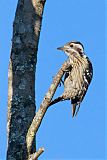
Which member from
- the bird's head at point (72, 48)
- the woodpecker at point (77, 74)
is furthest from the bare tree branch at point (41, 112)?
the bird's head at point (72, 48)

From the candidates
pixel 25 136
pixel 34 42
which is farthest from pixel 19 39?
pixel 25 136

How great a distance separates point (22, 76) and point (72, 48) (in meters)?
1.32

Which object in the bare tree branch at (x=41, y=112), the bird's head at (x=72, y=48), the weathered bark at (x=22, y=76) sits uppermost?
the bird's head at (x=72, y=48)

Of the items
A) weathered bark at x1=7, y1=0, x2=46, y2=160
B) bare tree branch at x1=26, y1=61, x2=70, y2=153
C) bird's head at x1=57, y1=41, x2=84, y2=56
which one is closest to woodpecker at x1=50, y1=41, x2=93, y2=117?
bird's head at x1=57, y1=41, x2=84, y2=56

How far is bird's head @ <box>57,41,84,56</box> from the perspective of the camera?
5.86 metres

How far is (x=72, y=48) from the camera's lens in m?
5.95

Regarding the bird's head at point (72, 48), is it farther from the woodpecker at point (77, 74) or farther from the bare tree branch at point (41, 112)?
the bare tree branch at point (41, 112)

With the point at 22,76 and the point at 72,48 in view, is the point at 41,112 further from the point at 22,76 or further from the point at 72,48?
the point at 72,48

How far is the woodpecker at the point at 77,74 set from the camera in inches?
222

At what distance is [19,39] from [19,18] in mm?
311

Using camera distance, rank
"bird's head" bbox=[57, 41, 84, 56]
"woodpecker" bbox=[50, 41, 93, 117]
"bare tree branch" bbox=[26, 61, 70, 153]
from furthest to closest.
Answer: "bird's head" bbox=[57, 41, 84, 56] → "woodpecker" bbox=[50, 41, 93, 117] → "bare tree branch" bbox=[26, 61, 70, 153]

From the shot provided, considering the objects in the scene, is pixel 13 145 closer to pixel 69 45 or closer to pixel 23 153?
pixel 23 153

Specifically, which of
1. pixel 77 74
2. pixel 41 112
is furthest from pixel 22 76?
pixel 77 74

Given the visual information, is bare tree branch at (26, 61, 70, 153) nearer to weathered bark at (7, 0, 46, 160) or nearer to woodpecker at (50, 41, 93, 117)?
weathered bark at (7, 0, 46, 160)
